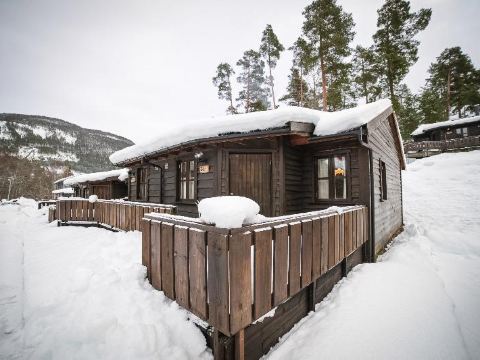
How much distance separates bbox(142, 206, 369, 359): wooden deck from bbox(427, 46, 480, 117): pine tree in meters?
41.9

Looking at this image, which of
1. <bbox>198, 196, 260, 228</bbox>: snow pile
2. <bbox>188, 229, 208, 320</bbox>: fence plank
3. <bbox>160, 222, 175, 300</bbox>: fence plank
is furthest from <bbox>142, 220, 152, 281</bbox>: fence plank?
<bbox>198, 196, 260, 228</bbox>: snow pile

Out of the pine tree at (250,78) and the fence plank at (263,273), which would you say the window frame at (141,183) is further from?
the pine tree at (250,78)

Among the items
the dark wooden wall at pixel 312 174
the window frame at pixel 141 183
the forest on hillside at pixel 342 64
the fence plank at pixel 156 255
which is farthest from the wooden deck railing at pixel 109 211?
the forest on hillside at pixel 342 64

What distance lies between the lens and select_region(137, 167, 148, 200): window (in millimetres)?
11358

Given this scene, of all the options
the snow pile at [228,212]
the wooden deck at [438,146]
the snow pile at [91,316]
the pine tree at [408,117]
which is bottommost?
the snow pile at [91,316]

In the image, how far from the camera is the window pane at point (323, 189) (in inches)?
281

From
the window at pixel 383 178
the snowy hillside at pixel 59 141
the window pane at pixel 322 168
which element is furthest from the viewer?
the snowy hillside at pixel 59 141

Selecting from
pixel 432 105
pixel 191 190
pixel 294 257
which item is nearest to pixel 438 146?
pixel 432 105

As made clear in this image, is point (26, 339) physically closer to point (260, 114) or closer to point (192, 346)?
point (192, 346)

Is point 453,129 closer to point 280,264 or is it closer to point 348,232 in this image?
point 348,232

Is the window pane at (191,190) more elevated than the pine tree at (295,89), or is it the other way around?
the pine tree at (295,89)

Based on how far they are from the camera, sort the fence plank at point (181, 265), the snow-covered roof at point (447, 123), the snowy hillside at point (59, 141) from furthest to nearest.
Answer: the snowy hillside at point (59, 141) < the snow-covered roof at point (447, 123) < the fence plank at point (181, 265)

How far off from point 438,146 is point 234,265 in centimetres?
3585

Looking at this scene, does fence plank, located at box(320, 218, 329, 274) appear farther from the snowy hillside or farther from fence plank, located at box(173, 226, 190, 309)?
the snowy hillside
